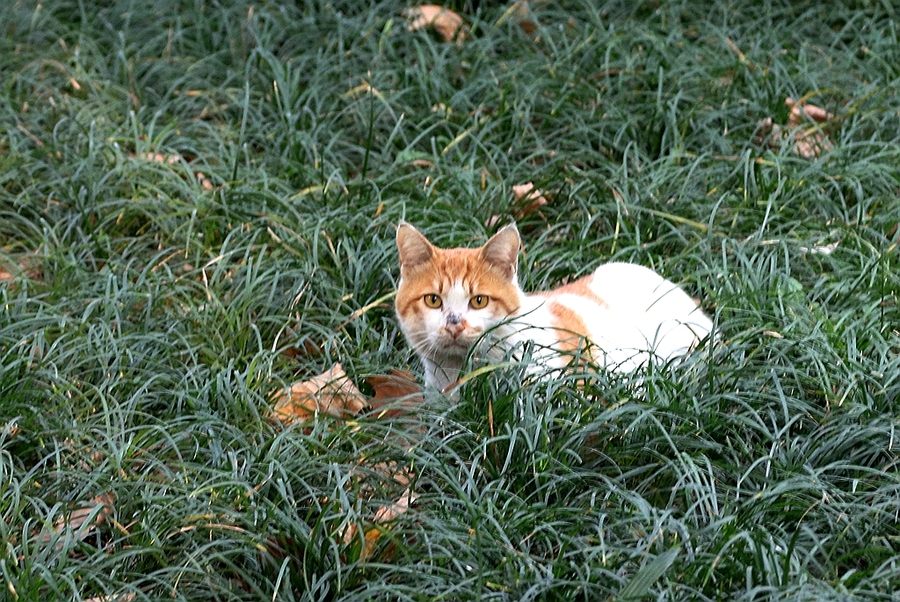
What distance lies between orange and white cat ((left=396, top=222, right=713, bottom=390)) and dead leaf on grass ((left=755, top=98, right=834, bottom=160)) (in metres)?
1.62

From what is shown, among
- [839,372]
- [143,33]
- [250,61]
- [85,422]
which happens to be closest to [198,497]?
[85,422]

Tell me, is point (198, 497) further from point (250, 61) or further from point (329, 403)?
point (250, 61)

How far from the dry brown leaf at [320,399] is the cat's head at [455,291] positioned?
0.99ft

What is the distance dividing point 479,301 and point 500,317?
3.5 inches

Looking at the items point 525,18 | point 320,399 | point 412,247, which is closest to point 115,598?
point 320,399

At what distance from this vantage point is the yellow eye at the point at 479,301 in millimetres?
3828

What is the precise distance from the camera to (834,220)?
4.81 meters

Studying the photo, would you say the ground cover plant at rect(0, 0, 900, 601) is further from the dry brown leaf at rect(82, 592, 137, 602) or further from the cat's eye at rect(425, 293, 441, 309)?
the cat's eye at rect(425, 293, 441, 309)

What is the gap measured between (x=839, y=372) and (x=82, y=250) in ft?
10.4

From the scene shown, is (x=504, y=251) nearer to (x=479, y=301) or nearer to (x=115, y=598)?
(x=479, y=301)

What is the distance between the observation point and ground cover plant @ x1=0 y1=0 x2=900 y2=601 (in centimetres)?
313

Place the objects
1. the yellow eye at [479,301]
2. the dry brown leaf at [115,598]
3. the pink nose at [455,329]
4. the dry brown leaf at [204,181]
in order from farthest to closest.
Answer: the dry brown leaf at [204,181]
the yellow eye at [479,301]
the pink nose at [455,329]
the dry brown leaf at [115,598]

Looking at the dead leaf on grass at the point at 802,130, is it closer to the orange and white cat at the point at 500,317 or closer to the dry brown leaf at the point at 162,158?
the orange and white cat at the point at 500,317

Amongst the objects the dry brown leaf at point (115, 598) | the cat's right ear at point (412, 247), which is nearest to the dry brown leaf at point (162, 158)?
the cat's right ear at point (412, 247)
